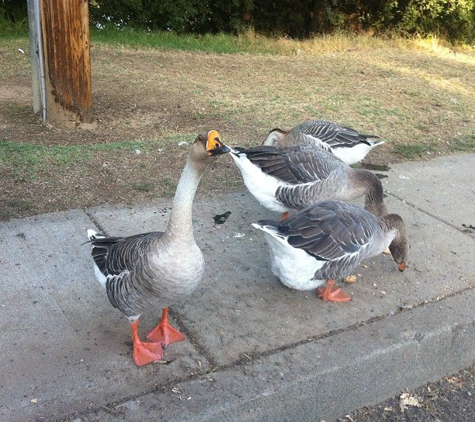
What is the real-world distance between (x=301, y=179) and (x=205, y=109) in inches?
136

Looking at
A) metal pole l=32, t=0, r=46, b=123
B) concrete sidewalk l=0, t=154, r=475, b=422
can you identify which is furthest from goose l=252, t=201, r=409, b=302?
metal pole l=32, t=0, r=46, b=123

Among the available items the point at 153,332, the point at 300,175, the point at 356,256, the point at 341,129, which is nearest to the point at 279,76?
the point at 341,129

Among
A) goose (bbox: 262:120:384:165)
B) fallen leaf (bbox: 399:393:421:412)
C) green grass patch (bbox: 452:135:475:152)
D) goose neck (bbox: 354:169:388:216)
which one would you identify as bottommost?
fallen leaf (bbox: 399:393:421:412)

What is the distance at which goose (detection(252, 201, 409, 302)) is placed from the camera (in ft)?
11.2

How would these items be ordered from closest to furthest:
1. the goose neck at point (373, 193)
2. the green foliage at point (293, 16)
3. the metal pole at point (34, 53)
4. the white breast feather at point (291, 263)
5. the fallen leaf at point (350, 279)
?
1. the white breast feather at point (291, 263)
2. the fallen leaf at point (350, 279)
3. the goose neck at point (373, 193)
4. the metal pole at point (34, 53)
5. the green foliage at point (293, 16)

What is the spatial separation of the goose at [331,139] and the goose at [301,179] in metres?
0.73

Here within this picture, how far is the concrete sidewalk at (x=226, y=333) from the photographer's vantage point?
107 inches

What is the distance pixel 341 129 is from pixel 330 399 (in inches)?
122

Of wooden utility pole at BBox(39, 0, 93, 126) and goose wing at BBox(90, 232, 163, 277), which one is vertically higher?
wooden utility pole at BBox(39, 0, 93, 126)

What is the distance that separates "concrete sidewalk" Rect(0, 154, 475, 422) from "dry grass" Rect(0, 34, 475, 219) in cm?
67

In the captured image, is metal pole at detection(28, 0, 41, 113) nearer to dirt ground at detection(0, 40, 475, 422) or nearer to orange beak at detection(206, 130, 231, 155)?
dirt ground at detection(0, 40, 475, 422)

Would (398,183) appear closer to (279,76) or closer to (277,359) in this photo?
(277,359)

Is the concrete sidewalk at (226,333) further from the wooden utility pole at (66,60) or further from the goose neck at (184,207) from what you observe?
the wooden utility pole at (66,60)

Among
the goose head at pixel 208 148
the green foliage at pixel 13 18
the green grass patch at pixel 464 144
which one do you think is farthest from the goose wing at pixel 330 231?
the green foliage at pixel 13 18
